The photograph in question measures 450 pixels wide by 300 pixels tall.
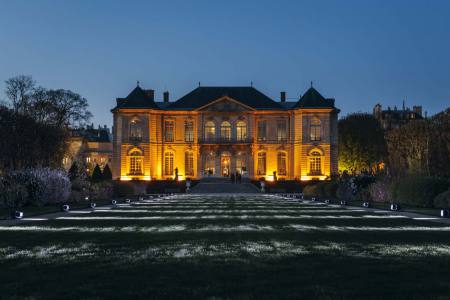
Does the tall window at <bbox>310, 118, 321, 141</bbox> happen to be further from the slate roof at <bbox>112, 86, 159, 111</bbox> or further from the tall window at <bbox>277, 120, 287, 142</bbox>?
the slate roof at <bbox>112, 86, 159, 111</bbox>

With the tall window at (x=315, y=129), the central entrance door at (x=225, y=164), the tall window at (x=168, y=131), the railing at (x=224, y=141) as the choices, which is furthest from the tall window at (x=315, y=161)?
the tall window at (x=168, y=131)

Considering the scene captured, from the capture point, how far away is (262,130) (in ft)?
241

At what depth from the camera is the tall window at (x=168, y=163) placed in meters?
73.2

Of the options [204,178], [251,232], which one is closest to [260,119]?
[204,178]

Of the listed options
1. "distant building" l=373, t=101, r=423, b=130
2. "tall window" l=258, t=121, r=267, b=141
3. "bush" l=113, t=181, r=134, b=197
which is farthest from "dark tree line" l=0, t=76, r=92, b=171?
"distant building" l=373, t=101, r=423, b=130

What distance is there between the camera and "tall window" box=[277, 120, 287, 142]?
73.1m

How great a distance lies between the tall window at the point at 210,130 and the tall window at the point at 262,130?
203 inches

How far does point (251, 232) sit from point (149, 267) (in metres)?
5.14

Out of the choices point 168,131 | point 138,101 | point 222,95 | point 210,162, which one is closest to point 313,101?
point 222,95

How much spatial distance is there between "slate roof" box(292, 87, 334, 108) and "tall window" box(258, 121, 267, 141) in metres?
4.05

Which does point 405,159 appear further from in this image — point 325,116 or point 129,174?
point 129,174

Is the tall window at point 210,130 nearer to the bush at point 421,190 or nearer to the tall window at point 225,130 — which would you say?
the tall window at point 225,130

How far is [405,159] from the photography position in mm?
60406

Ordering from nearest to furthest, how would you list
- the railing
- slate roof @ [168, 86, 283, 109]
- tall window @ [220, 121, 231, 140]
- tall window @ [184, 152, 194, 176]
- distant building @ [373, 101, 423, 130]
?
the railing
tall window @ [220, 121, 231, 140]
tall window @ [184, 152, 194, 176]
slate roof @ [168, 86, 283, 109]
distant building @ [373, 101, 423, 130]
